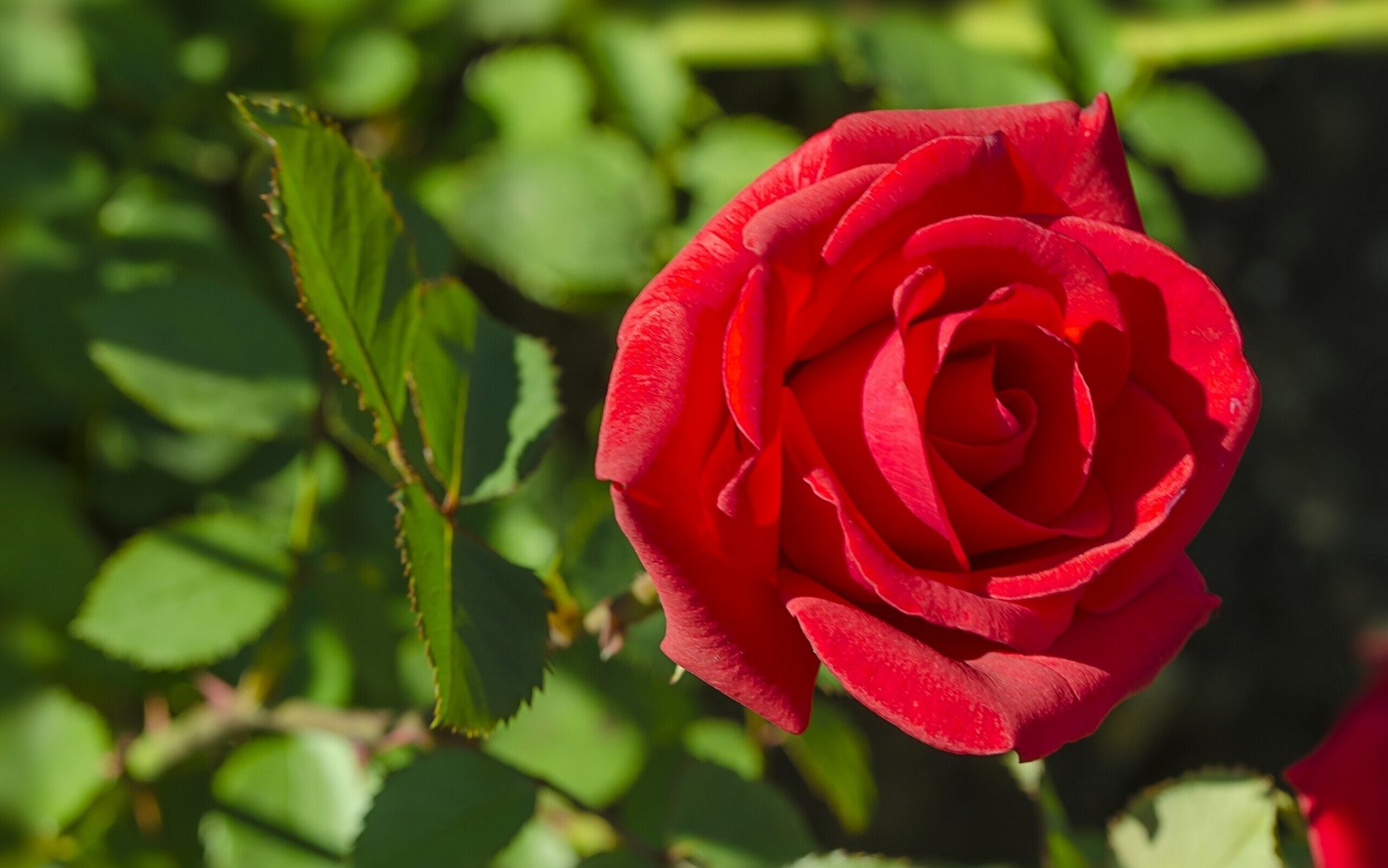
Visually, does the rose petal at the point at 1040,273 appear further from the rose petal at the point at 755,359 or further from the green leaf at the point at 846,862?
the green leaf at the point at 846,862

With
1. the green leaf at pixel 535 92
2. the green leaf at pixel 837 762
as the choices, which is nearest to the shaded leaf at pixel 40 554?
the green leaf at pixel 535 92

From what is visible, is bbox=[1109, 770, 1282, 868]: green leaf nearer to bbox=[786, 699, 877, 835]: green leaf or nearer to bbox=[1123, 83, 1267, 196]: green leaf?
bbox=[786, 699, 877, 835]: green leaf

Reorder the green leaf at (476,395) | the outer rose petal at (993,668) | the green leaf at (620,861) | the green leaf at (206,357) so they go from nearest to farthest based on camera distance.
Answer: the outer rose petal at (993,668) → the green leaf at (476,395) → the green leaf at (620,861) → the green leaf at (206,357)

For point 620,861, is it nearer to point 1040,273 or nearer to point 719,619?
point 719,619

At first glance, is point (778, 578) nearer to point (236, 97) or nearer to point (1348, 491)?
point (236, 97)

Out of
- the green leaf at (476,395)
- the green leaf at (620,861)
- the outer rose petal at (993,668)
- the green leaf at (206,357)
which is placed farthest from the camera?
the green leaf at (206,357)

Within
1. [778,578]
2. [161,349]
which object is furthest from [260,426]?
[778,578]

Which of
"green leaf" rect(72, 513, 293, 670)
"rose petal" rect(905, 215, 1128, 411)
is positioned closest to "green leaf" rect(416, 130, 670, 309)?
"green leaf" rect(72, 513, 293, 670)
